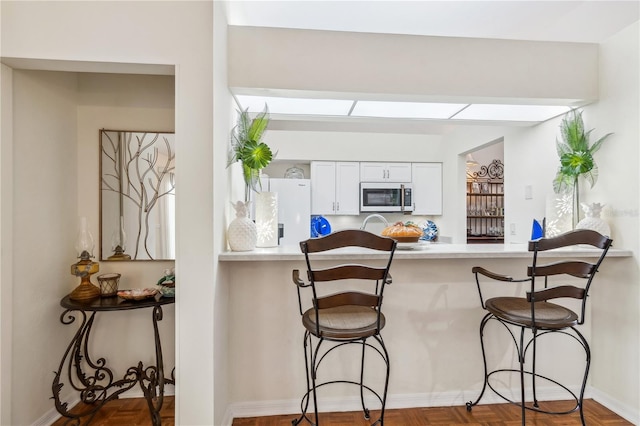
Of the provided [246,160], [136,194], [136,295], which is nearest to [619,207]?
[246,160]

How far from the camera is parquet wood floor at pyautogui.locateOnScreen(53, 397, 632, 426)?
1.91m

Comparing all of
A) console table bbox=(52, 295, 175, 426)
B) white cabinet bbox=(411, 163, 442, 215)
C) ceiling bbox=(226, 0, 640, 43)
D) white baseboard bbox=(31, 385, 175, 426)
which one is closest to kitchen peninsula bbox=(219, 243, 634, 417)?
console table bbox=(52, 295, 175, 426)

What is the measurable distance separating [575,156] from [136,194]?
285 centimetres

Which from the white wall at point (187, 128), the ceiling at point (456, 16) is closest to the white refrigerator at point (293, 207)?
the ceiling at point (456, 16)

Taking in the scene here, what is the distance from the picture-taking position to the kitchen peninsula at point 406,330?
1.99 metres

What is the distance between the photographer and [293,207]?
15.5ft

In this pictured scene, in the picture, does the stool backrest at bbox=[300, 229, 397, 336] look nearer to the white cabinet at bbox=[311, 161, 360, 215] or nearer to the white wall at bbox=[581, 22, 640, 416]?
the white wall at bbox=[581, 22, 640, 416]

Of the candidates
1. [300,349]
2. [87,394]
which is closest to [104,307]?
[87,394]

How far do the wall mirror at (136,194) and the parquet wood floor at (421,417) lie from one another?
37.0 inches

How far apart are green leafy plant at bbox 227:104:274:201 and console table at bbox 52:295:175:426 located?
0.86m

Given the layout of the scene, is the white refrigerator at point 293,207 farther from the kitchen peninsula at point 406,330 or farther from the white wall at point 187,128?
the white wall at point 187,128

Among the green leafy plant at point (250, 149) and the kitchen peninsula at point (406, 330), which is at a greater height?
the green leafy plant at point (250, 149)

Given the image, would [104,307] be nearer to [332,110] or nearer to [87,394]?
[87,394]

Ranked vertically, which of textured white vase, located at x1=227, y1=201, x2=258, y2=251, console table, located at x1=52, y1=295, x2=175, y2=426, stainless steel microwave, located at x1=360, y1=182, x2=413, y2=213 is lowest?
console table, located at x1=52, y1=295, x2=175, y2=426
